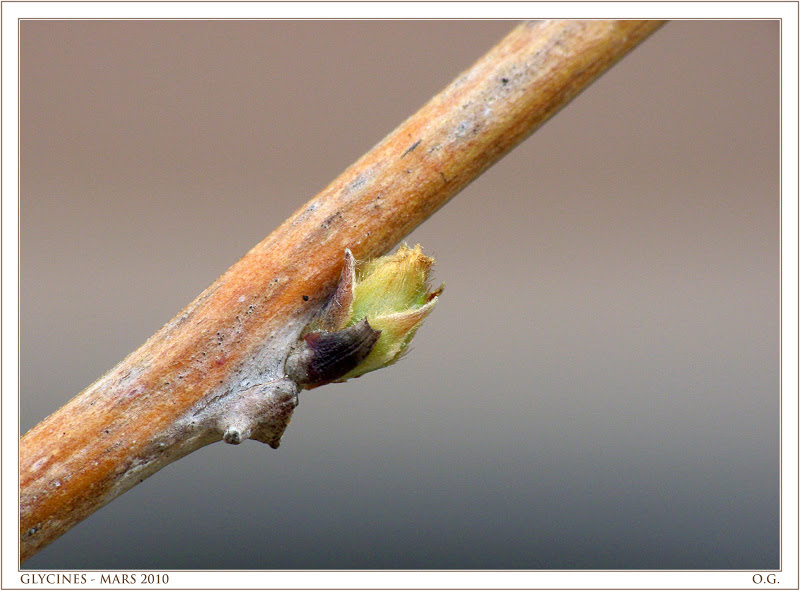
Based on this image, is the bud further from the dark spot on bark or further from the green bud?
the dark spot on bark

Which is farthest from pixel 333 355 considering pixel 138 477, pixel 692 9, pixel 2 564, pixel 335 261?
pixel 692 9

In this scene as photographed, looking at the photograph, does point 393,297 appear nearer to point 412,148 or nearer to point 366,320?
point 366,320

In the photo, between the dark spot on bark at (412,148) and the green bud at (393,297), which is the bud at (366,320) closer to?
the green bud at (393,297)

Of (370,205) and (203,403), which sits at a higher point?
(370,205)

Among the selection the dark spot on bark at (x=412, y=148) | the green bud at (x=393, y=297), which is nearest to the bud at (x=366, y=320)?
the green bud at (x=393, y=297)

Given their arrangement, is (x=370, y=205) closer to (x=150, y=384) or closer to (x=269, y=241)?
(x=269, y=241)

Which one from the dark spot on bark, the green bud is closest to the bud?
the green bud
